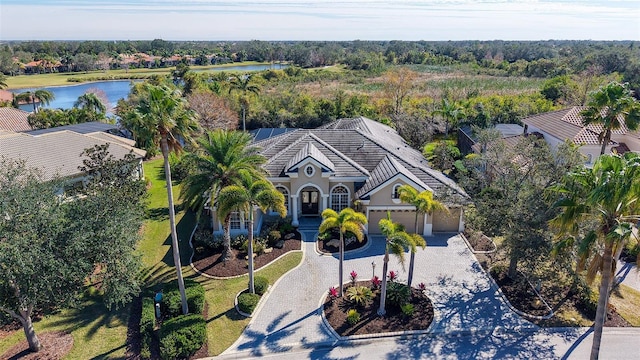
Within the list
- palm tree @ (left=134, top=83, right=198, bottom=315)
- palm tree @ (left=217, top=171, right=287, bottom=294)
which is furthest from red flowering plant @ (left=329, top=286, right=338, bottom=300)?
palm tree @ (left=134, top=83, right=198, bottom=315)

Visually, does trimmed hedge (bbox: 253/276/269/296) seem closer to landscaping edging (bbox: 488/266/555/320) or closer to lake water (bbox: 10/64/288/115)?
landscaping edging (bbox: 488/266/555/320)

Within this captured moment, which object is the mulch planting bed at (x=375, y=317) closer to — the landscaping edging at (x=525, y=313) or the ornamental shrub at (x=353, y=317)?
the ornamental shrub at (x=353, y=317)

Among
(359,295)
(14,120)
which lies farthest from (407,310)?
(14,120)

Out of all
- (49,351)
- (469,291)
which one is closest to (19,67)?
(49,351)

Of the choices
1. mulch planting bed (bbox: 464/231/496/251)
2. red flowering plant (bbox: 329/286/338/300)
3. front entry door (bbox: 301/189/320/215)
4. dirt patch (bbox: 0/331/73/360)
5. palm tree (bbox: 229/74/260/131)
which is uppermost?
palm tree (bbox: 229/74/260/131)

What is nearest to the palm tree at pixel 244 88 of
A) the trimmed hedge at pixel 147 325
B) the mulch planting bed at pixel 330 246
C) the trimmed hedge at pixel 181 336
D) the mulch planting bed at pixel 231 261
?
the mulch planting bed at pixel 231 261

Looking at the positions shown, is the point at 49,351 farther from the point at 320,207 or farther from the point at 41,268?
the point at 320,207

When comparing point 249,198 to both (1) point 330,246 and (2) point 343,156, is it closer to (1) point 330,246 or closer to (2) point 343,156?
(1) point 330,246

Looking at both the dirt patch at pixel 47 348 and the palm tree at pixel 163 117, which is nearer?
the palm tree at pixel 163 117
